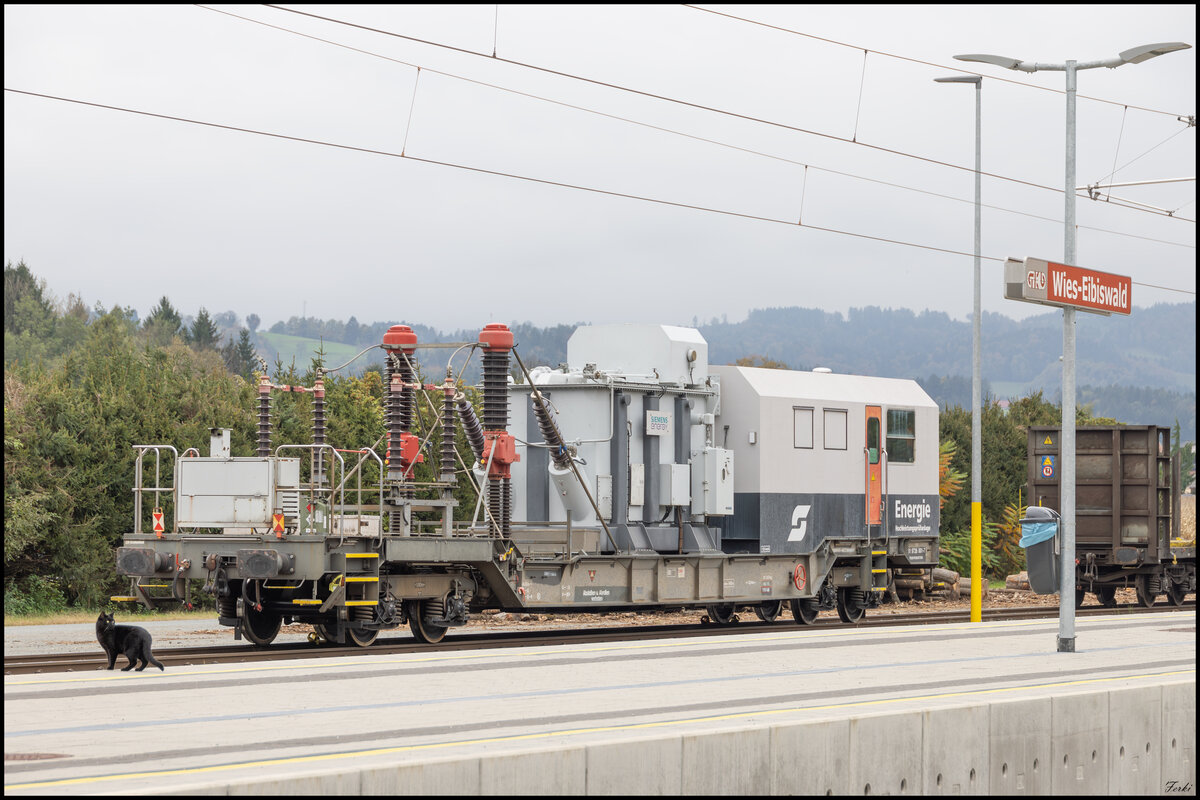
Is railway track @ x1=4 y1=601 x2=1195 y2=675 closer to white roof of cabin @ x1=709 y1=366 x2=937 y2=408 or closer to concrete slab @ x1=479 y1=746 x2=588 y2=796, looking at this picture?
white roof of cabin @ x1=709 y1=366 x2=937 y2=408

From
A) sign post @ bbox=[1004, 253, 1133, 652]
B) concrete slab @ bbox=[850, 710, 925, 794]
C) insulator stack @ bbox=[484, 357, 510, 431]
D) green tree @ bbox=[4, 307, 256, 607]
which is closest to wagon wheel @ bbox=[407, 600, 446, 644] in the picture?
insulator stack @ bbox=[484, 357, 510, 431]

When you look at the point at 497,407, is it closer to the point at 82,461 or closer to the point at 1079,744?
the point at 1079,744

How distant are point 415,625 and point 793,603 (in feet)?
24.2

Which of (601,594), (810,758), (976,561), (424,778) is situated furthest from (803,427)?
(424,778)

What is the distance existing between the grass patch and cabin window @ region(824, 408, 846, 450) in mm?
10806

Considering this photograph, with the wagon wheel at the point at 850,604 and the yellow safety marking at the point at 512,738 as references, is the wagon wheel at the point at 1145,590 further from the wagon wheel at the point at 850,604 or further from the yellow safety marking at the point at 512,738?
the yellow safety marking at the point at 512,738

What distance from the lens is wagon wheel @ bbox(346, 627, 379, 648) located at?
→ 1819cm

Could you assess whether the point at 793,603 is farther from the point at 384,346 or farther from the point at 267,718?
the point at 267,718

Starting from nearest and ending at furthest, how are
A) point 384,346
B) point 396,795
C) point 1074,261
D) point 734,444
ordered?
point 396,795 → point 1074,261 → point 384,346 → point 734,444

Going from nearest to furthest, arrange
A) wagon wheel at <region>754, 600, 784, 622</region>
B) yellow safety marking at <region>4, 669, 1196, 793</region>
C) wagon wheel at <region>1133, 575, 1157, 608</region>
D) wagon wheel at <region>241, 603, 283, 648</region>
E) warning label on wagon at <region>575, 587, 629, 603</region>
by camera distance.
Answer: yellow safety marking at <region>4, 669, 1196, 793</region> < wagon wheel at <region>241, 603, 283, 648</region> < warning label on wagon at <region>575, 587, 629, 603</region> < wagon wheel at <region>754, 600, 784, 622</region> < wagon wheel at <region>1133, 575, 1157, 608</region>

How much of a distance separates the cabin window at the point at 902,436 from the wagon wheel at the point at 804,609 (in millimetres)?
2911

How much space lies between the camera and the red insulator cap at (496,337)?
19.1m

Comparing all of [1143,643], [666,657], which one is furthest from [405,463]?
[1143,643]

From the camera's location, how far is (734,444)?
2328 cm
